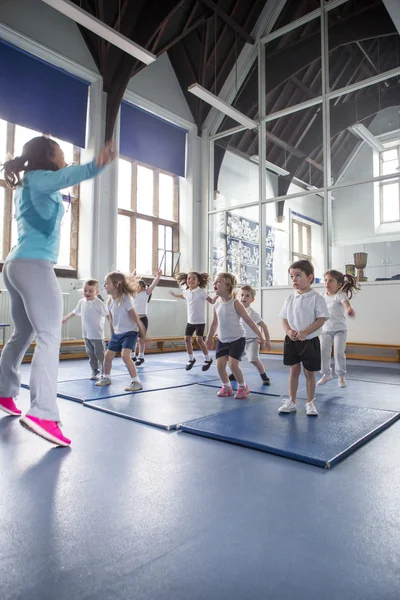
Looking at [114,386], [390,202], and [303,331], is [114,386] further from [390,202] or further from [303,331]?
[390,202]

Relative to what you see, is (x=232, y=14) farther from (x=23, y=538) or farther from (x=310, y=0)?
Answer: (x=23, y=538)

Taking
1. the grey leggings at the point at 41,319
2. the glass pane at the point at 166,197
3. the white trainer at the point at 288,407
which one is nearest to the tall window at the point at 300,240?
the glass pane at the point at 166,197

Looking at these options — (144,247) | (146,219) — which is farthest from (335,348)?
(146,219)

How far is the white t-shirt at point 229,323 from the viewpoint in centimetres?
325

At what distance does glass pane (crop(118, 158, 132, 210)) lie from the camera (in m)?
7.54

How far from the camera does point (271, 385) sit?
369cm

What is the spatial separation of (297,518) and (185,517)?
344 mm

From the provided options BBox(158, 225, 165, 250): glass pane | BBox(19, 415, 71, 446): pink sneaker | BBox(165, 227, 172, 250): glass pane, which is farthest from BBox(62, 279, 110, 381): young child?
BBox(165, 227, 172, 250): glass pane

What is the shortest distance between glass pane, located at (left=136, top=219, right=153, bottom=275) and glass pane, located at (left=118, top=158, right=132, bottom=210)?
41cm

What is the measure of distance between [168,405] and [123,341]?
945 millimetres

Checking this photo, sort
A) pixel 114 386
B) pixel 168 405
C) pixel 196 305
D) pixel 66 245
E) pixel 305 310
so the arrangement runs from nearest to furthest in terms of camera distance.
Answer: pixel 305 310 < pixel 168 405 < pixel 114 386 < pixel 196 305 < pixel 66 245

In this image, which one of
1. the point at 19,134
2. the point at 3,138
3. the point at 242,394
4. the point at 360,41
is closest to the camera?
the point at 242,394

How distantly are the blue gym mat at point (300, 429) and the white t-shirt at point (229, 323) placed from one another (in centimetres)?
67

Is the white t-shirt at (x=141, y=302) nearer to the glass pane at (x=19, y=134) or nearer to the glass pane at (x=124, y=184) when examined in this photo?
the glass pane at (x=124, y=184)
